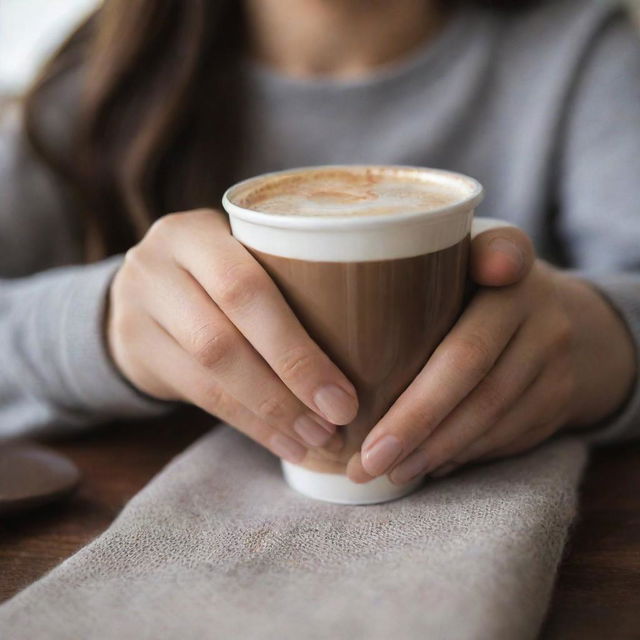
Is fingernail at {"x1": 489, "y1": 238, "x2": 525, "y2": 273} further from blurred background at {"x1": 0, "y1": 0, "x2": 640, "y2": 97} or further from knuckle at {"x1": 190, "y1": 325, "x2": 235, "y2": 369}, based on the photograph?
blurred background at {"x1": 0, "y1": 0, "x2": 640, "y2": 97}

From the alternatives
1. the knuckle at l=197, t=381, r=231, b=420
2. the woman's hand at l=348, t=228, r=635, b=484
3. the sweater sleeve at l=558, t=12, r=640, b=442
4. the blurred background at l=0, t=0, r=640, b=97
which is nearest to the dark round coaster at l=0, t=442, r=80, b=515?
the knuckle at l=197, t=381, r=231, b=420

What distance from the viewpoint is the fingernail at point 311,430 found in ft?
1.63

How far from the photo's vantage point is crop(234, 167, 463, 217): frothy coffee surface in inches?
19.5

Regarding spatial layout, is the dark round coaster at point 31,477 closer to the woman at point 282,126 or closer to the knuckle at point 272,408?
the woman at point 282,126

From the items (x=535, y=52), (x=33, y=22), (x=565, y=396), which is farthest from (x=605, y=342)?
(x=33, y=22)

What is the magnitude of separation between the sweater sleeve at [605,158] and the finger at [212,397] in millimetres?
471

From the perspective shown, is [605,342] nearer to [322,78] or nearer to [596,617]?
[596,617]

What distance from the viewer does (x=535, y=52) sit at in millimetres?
968

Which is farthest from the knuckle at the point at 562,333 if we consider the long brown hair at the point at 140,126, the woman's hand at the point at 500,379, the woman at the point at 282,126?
the long brown hair at the point at 140,126

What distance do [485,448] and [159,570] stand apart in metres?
0.25

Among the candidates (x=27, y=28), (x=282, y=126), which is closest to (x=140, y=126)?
(x=282, y=126)

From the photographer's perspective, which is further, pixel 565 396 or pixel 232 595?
pixel 565 396

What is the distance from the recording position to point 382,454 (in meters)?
0.49

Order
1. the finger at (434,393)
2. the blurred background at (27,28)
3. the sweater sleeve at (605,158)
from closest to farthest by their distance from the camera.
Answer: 1. the finger at (434,393)
2. the sweater sleeve at (605,158)
3. the blurred background at (27,28)
